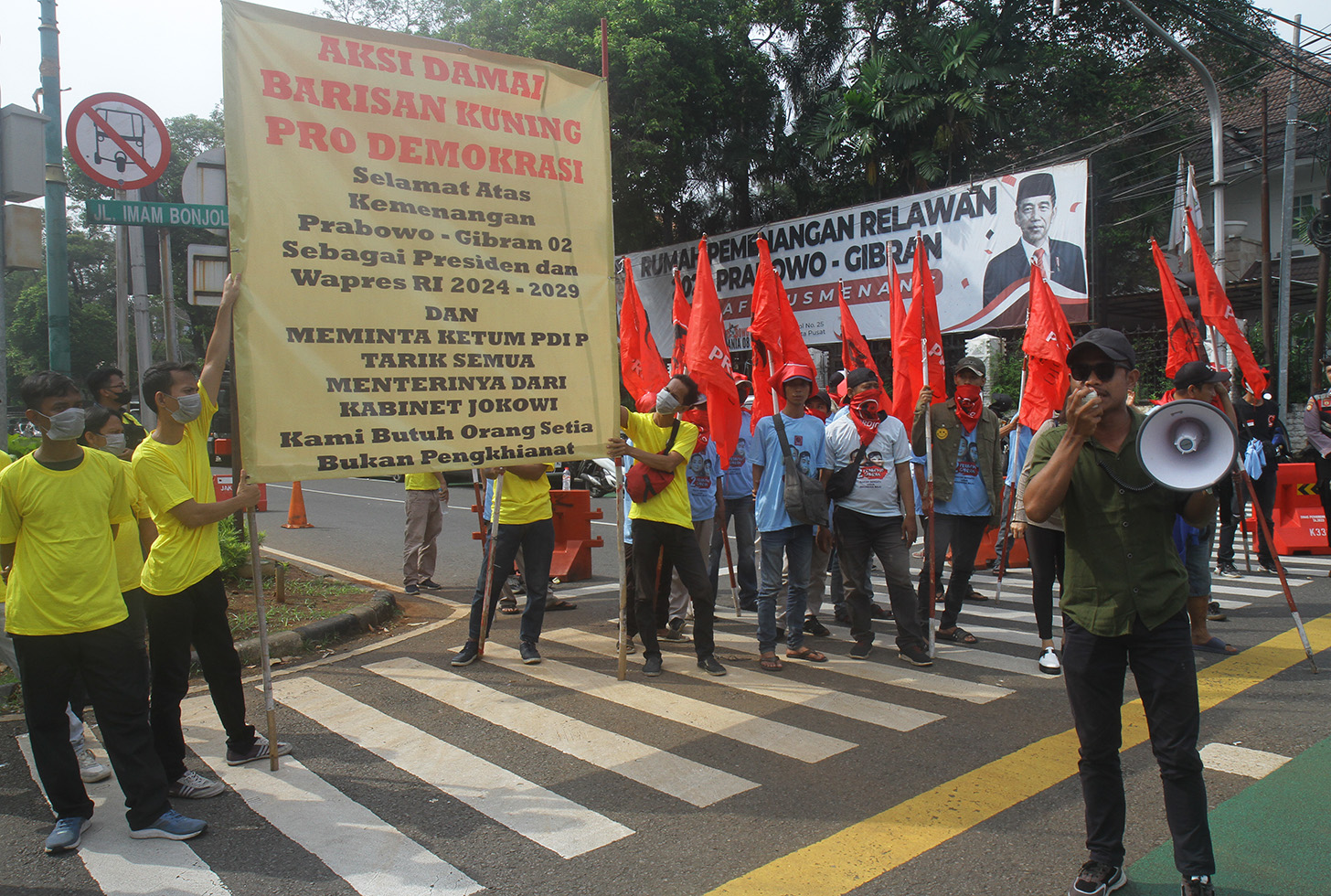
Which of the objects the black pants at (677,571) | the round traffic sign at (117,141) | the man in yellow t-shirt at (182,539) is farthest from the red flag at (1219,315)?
the round traffic sign at (117,141)

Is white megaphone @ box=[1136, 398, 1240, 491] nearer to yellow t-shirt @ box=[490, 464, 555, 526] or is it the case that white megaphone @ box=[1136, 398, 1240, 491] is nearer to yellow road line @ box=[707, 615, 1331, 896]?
yellow road line @ box=[707, 615, 1331, 896]

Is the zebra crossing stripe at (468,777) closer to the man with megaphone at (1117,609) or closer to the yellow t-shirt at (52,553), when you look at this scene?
the yellow t-shirt at (52,553)

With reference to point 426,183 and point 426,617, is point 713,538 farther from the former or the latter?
point 426,183

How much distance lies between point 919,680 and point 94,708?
14.4 feet

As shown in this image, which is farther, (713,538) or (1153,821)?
(713,538)

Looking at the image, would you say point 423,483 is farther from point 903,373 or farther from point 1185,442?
point 1185,442

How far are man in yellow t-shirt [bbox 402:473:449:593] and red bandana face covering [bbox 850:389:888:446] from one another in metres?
4.64

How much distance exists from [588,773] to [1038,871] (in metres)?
1.98

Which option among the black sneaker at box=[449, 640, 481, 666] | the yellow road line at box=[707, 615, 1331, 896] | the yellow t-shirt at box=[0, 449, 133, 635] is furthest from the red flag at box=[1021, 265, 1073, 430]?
the yellow t-shirt at box=[0, 449, 133, 635]

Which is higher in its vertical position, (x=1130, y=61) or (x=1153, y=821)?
(x=1130, y=61)

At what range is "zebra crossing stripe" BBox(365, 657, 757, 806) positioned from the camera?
419 centimetres

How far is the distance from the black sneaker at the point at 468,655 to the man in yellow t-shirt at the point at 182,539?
2133 mm

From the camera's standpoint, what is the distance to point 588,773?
438cm

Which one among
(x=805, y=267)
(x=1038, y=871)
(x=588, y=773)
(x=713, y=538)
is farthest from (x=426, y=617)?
(x=805, y=267)
